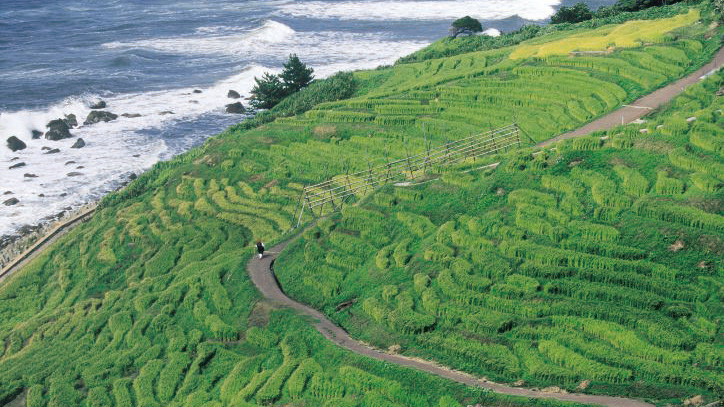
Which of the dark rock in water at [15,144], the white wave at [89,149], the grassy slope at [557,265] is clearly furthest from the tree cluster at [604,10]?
the dark rock in water at [15,144]

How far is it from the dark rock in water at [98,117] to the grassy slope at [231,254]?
25.9 metres

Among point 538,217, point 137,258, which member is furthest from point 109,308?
point 538,217

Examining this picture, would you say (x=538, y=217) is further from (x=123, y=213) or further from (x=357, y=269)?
(x=123, y=213)

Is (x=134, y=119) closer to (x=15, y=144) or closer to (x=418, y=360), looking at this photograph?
(x=15, y=144)

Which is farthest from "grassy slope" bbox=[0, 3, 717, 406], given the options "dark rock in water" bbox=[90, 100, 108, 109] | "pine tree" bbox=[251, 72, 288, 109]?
"dark rock in water" bbox=[90, 100, 108, 109]

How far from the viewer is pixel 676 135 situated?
31891 millimetres

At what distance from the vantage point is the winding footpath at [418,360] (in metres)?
22.3

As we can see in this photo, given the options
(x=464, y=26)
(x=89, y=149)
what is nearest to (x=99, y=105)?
(x=89, y=149)

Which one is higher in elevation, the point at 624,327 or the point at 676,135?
the point at 676,135

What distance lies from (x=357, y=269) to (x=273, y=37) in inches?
3339

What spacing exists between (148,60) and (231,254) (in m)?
70.3

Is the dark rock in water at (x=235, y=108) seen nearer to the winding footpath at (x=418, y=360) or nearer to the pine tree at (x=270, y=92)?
the pine tree at (x=270, y=92)

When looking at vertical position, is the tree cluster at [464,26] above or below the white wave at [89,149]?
above

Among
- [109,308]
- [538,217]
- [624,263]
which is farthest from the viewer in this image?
[109,308]
